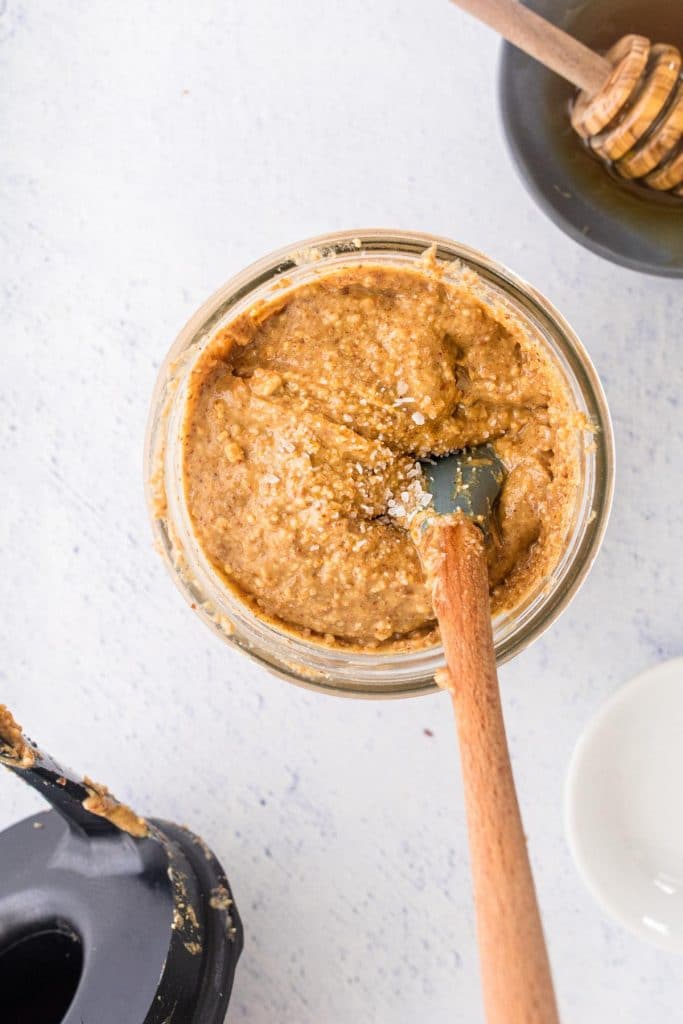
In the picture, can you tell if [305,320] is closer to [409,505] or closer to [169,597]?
[409,505]

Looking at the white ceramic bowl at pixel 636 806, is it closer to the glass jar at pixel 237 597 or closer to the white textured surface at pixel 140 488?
the white textured surface at pixel 140 488

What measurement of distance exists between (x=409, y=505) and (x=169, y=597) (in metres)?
0.36

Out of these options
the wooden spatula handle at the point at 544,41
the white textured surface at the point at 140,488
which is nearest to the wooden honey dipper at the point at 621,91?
the wooden spatula handle at the point at 544,41

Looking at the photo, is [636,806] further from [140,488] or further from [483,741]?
[140,488]

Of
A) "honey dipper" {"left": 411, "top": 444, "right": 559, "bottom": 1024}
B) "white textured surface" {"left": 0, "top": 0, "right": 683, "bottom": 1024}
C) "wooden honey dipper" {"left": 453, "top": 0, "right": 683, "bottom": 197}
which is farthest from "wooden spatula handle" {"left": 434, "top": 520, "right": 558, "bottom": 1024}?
"wooden honey dipper" {"left": 453, "top": 0, "right": 683, "bottom": 197}

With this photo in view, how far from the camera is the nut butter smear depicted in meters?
0.96

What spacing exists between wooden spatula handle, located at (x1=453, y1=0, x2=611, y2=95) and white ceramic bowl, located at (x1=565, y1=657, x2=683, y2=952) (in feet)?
2.08

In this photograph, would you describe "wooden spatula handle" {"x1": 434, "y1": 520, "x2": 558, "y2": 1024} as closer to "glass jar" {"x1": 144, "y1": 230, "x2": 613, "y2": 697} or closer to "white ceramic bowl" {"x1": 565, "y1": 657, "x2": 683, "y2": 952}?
"glass jar" {"x1": 144, "y1": 230, "x2": 613, "y2": 697}

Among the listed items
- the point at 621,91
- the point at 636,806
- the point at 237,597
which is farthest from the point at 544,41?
the point at 636,806

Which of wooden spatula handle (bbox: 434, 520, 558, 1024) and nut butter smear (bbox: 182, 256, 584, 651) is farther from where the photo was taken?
nut butter smear (bbox: 182, 256, 584, 651)

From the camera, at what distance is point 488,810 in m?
0.77

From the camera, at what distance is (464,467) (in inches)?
38.7

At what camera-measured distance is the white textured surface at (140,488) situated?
116cm

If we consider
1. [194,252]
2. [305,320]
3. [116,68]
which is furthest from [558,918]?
[116,68]
